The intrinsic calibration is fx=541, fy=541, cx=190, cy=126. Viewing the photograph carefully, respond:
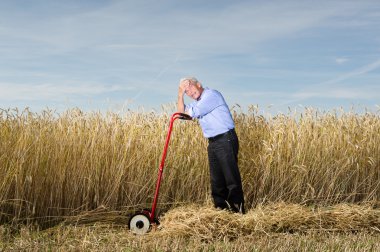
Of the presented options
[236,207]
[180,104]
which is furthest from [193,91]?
[236,207]

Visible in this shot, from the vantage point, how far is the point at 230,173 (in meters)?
7.55

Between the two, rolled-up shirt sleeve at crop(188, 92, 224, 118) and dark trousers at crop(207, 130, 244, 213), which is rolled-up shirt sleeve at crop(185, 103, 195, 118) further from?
dark trousers at crop(207, 130, 244, 213)

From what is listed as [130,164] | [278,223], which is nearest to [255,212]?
[278,223]

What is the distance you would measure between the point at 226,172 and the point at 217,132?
22.6 inches

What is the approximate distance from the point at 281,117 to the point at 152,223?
10.5ft

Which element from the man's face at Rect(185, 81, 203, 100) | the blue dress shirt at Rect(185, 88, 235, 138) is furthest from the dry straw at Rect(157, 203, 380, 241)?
the man's face at Rect(185, 81, 203, 100)

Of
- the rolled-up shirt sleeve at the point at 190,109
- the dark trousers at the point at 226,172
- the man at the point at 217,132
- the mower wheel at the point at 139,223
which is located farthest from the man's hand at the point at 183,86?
the mower wheel at the point at 139,223

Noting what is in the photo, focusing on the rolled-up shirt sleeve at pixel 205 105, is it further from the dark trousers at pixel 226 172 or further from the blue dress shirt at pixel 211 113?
the dark trousers at pixel 226 172

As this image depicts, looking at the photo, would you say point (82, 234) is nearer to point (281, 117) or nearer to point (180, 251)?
point (180, 251)

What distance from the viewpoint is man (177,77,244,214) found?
7.55m

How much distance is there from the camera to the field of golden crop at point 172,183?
723 cm

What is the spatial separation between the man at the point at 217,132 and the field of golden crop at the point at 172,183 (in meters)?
0.44

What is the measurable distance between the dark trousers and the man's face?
0.65 m

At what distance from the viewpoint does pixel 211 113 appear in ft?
25.0
